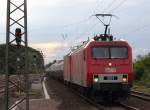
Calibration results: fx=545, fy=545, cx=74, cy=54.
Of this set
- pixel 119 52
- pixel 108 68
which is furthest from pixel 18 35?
pixel 119 52

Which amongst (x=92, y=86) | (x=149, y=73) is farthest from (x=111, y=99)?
(x=149, y=73)

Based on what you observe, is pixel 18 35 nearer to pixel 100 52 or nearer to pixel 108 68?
pixel 108 68

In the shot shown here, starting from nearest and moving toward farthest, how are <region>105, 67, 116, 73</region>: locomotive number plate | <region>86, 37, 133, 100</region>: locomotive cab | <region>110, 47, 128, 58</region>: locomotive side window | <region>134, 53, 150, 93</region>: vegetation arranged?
<region>86, 37, 133, 100</region>: locomotive cab → <region>105, 67, 116, 73</region>: locomotive number plate → <region>110, 47, 128, 58</region>: locomotive side window → <region>134, 53, 150, 93</region>: vegetation

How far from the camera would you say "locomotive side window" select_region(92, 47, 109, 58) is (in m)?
25.6

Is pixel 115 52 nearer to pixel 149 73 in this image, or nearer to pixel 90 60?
pixel 90 60

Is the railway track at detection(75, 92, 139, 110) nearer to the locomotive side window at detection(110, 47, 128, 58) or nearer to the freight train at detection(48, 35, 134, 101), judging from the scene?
the freight train at detection(48, 35, 134, 101)

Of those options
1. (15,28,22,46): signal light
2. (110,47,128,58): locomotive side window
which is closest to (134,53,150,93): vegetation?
(110,47,128,58): locomotive side window

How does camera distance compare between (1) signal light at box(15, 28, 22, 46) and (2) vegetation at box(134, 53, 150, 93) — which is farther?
(2) vegetation at box(134, 53, 150, 93)

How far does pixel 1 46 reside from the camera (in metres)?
98.2

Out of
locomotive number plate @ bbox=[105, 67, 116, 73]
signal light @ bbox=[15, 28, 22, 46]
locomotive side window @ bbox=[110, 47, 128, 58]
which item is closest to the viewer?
signal light @ bbox=[15, 28, 22, 46]

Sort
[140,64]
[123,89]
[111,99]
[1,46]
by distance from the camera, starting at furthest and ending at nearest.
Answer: [1,46] → [140,64] → [111,99] → [123,89]

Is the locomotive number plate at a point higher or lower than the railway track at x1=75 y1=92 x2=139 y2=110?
higher

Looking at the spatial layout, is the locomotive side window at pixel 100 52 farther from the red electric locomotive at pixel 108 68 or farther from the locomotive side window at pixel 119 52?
the locomotive side window at pixel 119 52

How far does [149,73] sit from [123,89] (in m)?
25.9
